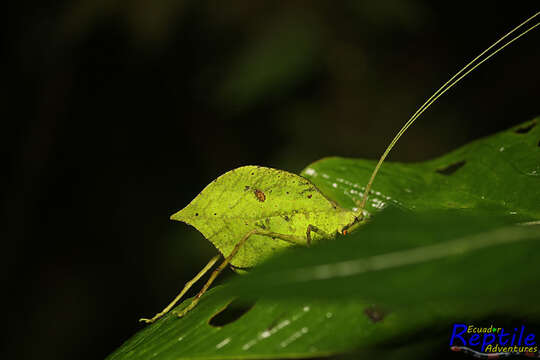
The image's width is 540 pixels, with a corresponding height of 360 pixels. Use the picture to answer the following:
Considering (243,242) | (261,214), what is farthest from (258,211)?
(243,242)

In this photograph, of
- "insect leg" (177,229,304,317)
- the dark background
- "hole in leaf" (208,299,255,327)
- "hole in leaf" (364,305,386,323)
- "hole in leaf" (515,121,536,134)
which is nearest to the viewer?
"hole in leaf" (364,305,386,323)

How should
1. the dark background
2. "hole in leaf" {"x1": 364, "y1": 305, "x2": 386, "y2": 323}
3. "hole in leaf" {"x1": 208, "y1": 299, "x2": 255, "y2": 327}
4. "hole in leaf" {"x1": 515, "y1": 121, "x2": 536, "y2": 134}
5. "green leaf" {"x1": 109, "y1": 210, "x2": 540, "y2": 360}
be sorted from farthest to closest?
the dark background
"hole in leaf" {"x1": 515, "y1": 121, "x2": 536, "y2": 134}
"hole in leaf" {"x1": 208, "y1": 299, "x2": 255, "y2": 327}
"hole in leaf" {"x1": 364, "y1": 305, "x2": 386, "y2": 323}
"green leaf" {"x1": 109, "y1": 210, "x2": 540, "y2": 360}

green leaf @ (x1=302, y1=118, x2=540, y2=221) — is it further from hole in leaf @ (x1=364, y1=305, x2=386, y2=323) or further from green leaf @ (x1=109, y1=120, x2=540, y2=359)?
hole in leaf @ (x1=364, y1=305, x2=386, y2=323)

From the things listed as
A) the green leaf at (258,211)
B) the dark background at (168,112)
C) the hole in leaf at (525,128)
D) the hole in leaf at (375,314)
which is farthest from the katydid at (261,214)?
the dark background at (168,112)

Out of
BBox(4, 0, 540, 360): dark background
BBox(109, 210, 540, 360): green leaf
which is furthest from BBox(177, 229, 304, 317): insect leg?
BBox(4, 0, 540, 360): dark background

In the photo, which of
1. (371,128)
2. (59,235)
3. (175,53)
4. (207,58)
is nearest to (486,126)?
(371,128)

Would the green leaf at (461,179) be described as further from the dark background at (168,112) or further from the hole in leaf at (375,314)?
the dark background at (168,112)

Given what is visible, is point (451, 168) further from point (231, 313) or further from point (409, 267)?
point (409, 267)

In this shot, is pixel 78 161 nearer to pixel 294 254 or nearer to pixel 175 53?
pixel 175 53
